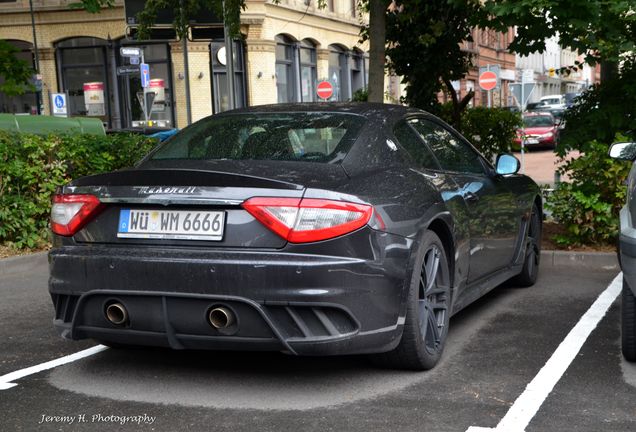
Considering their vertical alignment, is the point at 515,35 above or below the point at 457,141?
above

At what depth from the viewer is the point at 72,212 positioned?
4801mm

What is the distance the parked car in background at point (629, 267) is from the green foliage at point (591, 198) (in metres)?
3.95

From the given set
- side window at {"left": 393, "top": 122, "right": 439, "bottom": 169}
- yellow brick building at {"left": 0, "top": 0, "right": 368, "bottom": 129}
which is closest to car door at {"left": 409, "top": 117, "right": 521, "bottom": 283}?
side window at {"left": 393, "top": 122, "right": 439, "bottom": 169}

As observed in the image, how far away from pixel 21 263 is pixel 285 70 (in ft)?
103

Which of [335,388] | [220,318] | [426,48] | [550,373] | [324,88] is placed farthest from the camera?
[324,88]

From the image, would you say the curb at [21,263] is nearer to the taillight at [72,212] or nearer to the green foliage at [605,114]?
the taillight at [72,212]

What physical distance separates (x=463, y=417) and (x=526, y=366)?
106cm

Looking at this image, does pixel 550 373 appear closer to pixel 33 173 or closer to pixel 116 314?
pixel 116 314

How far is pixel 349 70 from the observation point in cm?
4631

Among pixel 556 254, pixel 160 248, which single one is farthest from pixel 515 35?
pixel 160 248

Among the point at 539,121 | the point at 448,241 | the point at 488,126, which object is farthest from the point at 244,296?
the point at 539,121

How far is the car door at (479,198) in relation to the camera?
232 inches

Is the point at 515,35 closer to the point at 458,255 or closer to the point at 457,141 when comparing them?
the point at 457,141

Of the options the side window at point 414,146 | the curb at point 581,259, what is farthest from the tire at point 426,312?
the curb at point 581,259
